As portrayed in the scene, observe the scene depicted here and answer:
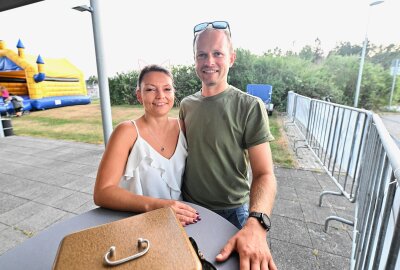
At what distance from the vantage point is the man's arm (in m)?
0.81

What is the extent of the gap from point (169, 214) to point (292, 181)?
3.41 meters

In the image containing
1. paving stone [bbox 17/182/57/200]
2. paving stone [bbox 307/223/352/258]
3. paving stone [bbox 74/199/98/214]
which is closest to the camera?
paving stone [bbox 307/223/352/258]

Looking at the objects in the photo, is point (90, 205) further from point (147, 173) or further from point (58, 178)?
point (147, 173)

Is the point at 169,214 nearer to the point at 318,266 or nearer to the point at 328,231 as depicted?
the point at 318,266

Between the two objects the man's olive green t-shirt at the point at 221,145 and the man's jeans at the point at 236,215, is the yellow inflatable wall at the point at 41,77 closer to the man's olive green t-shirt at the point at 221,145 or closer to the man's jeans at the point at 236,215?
the man's olive green t-shirt at the point at 221,145

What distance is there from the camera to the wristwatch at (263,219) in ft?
3.22

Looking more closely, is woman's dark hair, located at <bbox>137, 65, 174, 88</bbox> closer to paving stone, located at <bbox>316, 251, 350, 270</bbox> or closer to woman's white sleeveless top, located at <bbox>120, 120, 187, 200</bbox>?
woman's white sleeveless top, located at <bbox>120, 120, 187, 200</bbox>

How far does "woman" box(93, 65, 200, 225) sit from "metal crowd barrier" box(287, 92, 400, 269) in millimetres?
807

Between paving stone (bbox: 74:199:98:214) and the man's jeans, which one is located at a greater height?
the man's jeans

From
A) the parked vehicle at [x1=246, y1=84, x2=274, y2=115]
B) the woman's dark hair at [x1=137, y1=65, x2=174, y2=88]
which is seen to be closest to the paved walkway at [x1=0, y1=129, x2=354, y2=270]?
the woman's dark hair at [x1=137, y1=65, x2=174, y2=88]

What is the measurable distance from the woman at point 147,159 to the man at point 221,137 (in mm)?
110

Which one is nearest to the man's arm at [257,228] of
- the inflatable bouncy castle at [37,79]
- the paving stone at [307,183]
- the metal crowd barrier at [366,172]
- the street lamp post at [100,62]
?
the metal crowd barrier at [366,172]

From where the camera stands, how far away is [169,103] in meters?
1.34

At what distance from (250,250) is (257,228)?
0.45ft
